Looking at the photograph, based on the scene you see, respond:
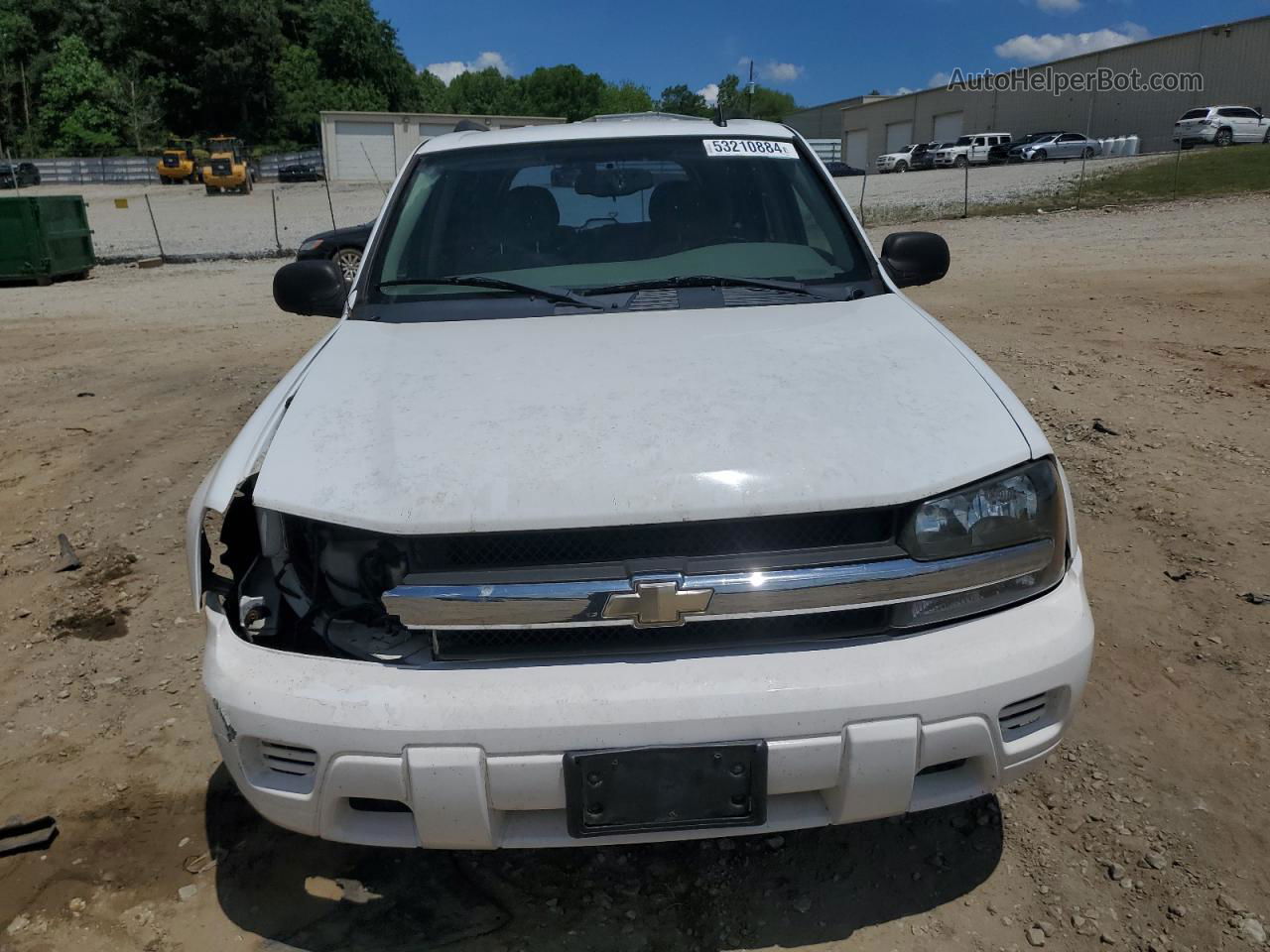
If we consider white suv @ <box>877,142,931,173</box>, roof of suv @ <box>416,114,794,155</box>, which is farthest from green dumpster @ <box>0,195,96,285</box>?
white suv @ <box>877,142,931,173</box>

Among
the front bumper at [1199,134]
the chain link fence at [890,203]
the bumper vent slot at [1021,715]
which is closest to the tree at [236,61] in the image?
the chain link fence at [890,203]

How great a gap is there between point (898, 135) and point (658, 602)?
68.9 metres

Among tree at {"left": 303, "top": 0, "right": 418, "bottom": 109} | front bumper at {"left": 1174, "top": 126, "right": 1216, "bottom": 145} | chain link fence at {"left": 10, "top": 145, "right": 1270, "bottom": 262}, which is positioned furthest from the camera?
tree at {"left": 303, "top": 0, "right": 418, "bottom": 109}

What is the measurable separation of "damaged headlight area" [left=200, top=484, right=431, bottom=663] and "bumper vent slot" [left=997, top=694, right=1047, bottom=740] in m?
1.17

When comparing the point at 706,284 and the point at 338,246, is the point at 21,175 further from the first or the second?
the point at 706,284

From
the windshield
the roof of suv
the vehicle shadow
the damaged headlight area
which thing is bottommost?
the vehicle shadow

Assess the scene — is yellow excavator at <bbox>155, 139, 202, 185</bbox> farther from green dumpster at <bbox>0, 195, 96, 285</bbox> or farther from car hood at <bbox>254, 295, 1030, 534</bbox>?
car hood at <bbox>254, 295, 1030, 534</bbox>

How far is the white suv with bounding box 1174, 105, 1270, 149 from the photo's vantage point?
35.8 m

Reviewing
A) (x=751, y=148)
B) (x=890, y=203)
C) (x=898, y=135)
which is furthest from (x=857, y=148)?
(x=751, y=148)

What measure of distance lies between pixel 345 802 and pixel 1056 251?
42.4 ft

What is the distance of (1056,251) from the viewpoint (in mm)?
12727

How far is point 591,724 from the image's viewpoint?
5.96 feet

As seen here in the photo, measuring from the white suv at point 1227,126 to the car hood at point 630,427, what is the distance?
40792 mm

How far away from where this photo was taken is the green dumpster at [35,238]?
1395 cm
